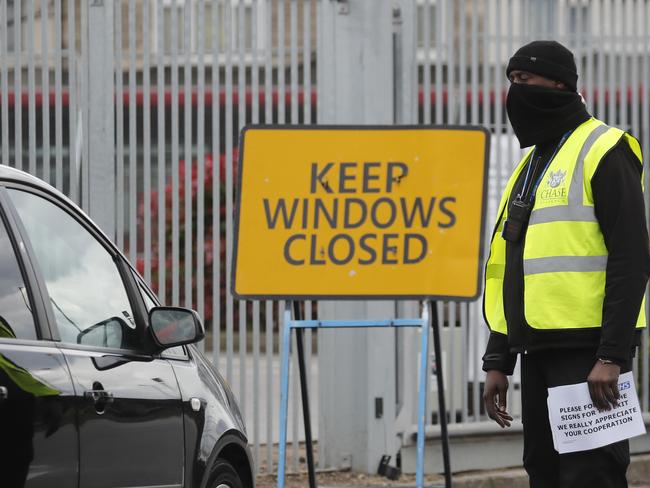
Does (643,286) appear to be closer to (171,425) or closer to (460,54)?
(171,425)

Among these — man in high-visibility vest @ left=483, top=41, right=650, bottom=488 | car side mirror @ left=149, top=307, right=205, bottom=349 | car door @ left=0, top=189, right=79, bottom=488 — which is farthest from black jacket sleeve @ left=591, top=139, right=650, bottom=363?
car door @ left=0, top=189, right=79, bottom=488

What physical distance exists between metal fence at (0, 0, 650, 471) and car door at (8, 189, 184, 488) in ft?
11.6

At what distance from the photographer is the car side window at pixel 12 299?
11.6 feet

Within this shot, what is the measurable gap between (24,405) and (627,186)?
77.2 inches

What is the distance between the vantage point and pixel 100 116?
8008mm

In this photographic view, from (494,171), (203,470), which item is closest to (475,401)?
(494,171)

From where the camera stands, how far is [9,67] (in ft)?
26.5

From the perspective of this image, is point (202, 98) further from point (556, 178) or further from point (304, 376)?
point (556, 178)

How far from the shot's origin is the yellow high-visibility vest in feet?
13.9

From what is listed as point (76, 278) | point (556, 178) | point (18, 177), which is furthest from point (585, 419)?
point (18, 177)

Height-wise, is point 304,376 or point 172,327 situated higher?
point 172,327

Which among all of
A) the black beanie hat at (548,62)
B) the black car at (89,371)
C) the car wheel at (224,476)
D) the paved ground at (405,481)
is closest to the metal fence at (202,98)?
the paved ground at (405,481)

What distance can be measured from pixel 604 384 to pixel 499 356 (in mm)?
543

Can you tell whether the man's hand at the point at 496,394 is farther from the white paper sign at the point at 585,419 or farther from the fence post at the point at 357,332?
the fence post at the point at 357,332
